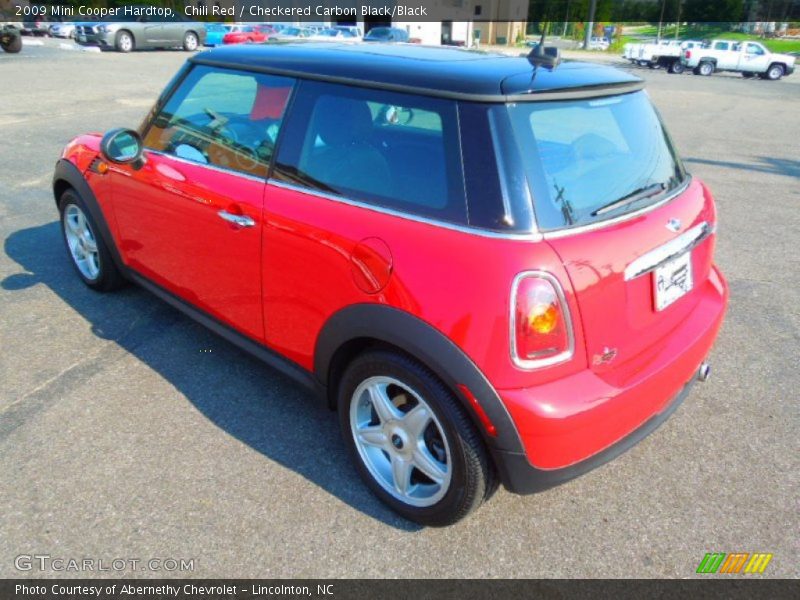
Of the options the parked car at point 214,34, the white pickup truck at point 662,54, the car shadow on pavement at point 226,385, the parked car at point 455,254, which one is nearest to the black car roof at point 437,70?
the parked car at point 455,254

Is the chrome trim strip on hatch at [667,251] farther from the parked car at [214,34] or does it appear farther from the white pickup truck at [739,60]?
the white pickup truck at [739,60]

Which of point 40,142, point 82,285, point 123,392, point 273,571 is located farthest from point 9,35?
point 273,571

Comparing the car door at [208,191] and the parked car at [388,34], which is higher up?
the parked car at [388,34]

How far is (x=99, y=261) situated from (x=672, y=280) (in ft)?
10.9

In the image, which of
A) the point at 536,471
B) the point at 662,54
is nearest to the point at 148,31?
the point at 662,54

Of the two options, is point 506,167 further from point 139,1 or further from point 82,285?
point 139,1

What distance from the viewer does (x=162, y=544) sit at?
2184 millimetres

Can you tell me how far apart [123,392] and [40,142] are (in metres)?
7.13

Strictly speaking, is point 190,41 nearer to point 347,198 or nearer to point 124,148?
point 124,148

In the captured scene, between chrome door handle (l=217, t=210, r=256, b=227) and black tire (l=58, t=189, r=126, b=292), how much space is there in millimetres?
1501

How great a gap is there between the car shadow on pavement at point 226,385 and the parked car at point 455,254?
0.16 metres

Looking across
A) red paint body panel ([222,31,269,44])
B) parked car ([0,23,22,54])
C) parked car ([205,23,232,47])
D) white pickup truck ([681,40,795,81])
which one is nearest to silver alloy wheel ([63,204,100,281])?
parked car ([0,23,22,54])

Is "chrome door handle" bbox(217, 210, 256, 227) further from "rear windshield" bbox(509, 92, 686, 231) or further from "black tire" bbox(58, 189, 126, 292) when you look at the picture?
"black tire" bbox(58, 189, 126, 292)

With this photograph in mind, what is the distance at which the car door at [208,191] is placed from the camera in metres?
2.60
